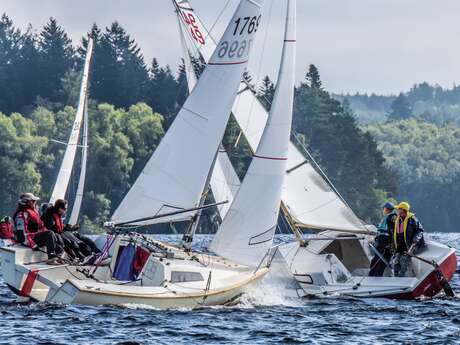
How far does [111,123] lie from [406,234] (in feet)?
196

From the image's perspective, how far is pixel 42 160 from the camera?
80.9 metres

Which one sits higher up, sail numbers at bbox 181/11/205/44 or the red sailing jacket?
sail numbers at bbox 181/11/205/44

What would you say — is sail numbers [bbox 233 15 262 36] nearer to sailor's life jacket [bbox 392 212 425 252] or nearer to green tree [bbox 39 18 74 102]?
sailor's life jacket [bbox 392 212 425 252]

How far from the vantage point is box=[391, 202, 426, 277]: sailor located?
90.5 ft

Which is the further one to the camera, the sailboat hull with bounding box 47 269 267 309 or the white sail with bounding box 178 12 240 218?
the white sail with bounding box 178 12 240 218

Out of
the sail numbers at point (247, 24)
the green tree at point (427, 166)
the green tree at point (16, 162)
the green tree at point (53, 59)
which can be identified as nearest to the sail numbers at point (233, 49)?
the sail numbers at point (247, 24)

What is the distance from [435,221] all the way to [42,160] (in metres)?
62.7

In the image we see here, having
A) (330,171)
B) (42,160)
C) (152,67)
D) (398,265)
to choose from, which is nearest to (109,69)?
(152,67)

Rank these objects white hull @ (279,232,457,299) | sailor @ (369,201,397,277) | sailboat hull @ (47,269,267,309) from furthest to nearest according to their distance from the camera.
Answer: sailor @ (369,201,397,277)
white hull @ (279,232,457,299)
sailboat hull @ (47,269,267,309)

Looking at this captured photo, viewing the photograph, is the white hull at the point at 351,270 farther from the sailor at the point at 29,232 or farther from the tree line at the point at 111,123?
the tree line at the point at 111,123

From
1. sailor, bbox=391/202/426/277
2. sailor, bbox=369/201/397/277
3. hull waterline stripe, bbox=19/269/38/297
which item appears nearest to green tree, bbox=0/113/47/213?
sailor, bbox=369/201/397/277

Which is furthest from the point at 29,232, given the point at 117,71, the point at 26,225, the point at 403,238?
the point at 117,71

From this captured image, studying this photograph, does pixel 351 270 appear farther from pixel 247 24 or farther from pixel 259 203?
pixel 247 24

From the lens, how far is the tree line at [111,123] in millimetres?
81312
